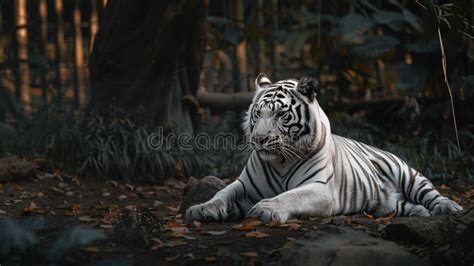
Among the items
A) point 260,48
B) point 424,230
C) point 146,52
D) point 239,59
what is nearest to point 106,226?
point 424,230

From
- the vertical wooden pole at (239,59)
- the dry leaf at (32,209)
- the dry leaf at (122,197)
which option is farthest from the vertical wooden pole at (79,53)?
the dry leaf at (32,209)

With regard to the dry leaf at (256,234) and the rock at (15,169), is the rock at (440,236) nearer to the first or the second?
the dry leaf at (256,234)

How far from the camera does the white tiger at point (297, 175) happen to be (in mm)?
4766

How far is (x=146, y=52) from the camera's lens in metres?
7.86

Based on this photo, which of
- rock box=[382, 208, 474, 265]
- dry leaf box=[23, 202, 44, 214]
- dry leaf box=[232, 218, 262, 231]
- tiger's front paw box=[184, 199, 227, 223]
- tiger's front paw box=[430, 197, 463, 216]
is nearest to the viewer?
rock box=[382, 208, 474, 265]

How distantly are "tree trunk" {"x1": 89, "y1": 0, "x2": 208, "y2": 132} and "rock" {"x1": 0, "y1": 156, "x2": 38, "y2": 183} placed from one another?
1265 millimetres

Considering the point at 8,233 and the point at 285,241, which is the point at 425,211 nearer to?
the point at 285,241

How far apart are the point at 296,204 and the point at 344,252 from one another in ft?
3.91

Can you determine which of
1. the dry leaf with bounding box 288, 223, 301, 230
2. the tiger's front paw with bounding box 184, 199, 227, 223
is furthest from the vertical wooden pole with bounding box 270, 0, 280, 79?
the dry leaf with bounding box 288, 223, 301, 230

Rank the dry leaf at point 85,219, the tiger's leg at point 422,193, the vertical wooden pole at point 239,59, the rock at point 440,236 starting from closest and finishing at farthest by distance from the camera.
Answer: the rock at point 440,236
the dry leaf at point 85,219
the tiger's leg at point 422,193
the vertical wooden pole at point 239,59

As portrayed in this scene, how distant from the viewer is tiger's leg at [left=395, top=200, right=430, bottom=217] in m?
5.41

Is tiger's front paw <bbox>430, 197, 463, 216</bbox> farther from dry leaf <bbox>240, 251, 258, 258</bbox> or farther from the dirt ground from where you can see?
dry leaf <bbox>240, 251, 258, 258</bbox>

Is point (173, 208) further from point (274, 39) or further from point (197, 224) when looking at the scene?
point (274, 39)

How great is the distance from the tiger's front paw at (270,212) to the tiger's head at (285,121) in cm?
43
